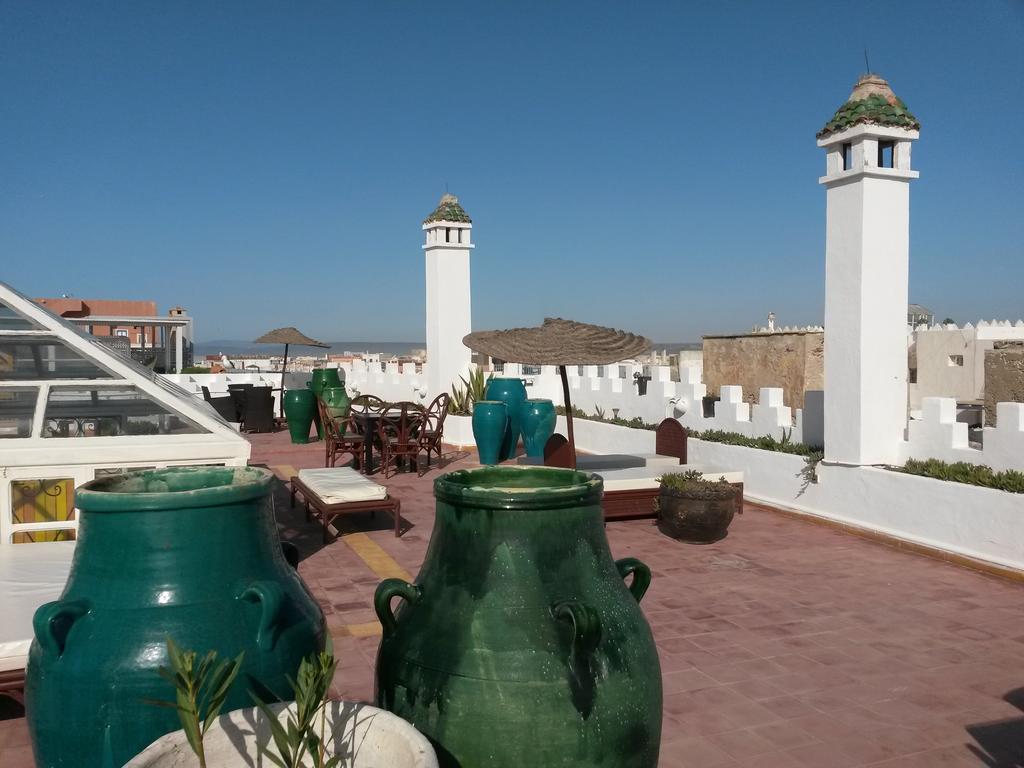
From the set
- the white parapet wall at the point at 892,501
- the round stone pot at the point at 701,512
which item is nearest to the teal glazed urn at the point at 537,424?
the white parapet wall at the point at 892,501

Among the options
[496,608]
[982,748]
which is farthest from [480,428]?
[496,608]

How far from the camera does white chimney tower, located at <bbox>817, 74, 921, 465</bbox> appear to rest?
23.8 feet

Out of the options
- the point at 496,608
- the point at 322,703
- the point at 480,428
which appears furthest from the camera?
the point at 480,428

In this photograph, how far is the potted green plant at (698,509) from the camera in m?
7.00

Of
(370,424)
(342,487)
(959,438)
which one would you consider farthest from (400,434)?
(959,438)

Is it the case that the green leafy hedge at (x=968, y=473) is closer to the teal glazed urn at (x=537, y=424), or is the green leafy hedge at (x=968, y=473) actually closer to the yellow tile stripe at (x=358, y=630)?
the yellow tile stripe at (x=358, y=630)

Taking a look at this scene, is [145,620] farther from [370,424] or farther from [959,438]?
[370,424]

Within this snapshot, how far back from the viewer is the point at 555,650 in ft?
6.15

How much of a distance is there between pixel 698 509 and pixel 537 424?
15.0 ft

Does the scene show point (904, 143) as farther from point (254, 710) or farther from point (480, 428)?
point (254, 710)

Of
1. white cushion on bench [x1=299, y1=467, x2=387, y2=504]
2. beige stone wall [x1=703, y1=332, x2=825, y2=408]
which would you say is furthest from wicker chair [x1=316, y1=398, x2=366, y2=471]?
beige stone wall [x1=703, y1=332, x2=825, y2=408]

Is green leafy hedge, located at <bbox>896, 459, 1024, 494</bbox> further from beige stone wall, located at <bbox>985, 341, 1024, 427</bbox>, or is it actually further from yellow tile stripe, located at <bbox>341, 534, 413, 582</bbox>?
yellow tile stripe, located at <bbox>341, 534, 413, 582</bbox>

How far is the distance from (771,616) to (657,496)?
2716 mm

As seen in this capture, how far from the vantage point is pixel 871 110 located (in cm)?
724
